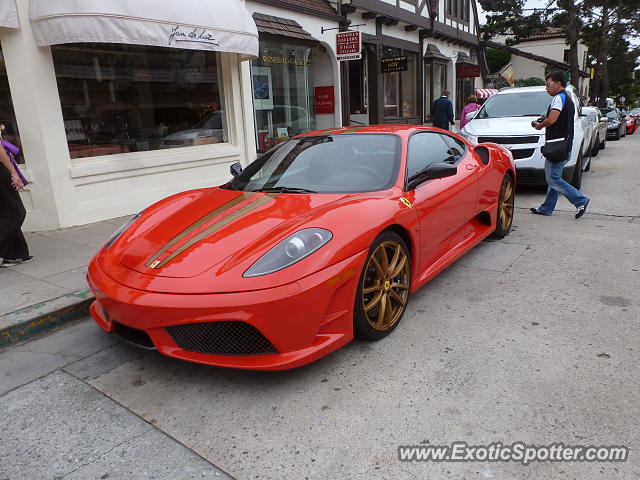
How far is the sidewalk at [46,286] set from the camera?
3668mm

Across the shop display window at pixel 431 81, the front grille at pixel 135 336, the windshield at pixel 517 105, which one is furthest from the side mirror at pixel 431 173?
the shop display window at pixel 431 81

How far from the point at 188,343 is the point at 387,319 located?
1.31 meters

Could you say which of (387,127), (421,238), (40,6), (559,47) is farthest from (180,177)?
(559,47)

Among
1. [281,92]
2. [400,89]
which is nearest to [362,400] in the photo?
[281,92]

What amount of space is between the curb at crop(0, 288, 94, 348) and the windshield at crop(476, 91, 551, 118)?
7.71 m

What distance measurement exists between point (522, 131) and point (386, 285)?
5.77 metres

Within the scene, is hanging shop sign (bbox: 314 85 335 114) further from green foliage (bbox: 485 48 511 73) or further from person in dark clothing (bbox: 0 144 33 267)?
green foliage (bbox: 485 48 511 73)

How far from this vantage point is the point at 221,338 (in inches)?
104

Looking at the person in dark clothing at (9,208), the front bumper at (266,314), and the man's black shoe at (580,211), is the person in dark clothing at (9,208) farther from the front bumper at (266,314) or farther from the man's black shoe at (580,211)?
the man's black shoe at (580,211)

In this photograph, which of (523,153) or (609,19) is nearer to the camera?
(523,153)

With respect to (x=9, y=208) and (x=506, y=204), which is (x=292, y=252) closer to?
(x=9, y=208)

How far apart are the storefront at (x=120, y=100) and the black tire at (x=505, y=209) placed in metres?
4.65

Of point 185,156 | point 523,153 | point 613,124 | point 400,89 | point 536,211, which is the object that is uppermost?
point 400,89

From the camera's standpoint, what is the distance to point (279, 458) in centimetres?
222
